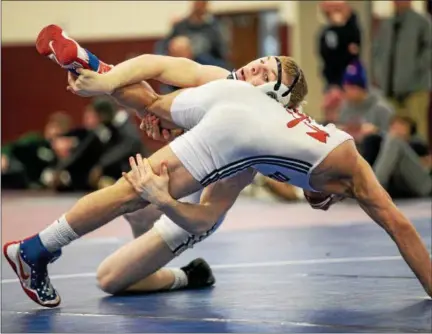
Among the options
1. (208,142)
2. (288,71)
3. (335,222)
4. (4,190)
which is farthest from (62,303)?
(4,190)

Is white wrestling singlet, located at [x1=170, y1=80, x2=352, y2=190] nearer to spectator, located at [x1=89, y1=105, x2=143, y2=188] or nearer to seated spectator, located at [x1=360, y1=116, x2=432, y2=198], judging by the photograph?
seated spectator, located at [x1=360, y1=116, x2=432, y2=198]

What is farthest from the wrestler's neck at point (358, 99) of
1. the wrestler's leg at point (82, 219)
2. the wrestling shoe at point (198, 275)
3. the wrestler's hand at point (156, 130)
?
the wrestler's leg at point (82, 219)

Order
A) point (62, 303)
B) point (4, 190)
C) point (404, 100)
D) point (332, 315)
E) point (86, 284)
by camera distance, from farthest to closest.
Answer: point (4, 190)
point (404, 100)
point (86, 284)
point (62, 303)
point (332, 315)

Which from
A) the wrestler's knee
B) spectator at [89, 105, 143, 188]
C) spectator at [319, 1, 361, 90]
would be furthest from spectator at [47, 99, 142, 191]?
the wrestler's knee

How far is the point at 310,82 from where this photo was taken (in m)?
14.1

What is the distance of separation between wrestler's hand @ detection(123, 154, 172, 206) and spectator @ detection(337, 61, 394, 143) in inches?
240

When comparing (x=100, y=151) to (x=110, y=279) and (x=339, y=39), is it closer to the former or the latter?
(x=339, y=39)

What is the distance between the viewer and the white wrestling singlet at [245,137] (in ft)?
13.8

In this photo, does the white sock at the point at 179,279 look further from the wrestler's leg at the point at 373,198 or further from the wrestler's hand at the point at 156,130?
the wrestler's leg at the point at 373,198

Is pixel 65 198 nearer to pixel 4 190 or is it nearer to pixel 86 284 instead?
pixel 4 190

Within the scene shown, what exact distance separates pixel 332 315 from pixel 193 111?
96cm

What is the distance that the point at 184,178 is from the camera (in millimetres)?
4328

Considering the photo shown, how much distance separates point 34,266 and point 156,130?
745mm

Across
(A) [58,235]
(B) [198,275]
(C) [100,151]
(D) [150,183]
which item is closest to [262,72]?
(D) [150,183]
